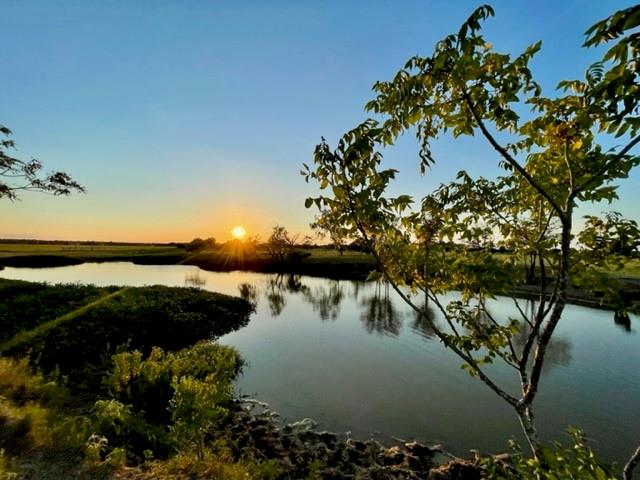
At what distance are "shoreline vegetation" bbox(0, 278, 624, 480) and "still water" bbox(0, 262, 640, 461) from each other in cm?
101

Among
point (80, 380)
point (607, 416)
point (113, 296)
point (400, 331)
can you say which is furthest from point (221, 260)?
point (607, 416)

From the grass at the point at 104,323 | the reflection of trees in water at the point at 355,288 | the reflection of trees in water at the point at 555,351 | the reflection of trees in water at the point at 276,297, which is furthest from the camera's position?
the reflection of trees in water at the point at 355,288

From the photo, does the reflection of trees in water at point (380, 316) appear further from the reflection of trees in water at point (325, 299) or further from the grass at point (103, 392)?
the grass at point (103, 392)

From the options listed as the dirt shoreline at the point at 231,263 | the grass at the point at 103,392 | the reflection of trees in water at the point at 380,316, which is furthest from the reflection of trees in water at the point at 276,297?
the dirt shoreline at the point at 231,263

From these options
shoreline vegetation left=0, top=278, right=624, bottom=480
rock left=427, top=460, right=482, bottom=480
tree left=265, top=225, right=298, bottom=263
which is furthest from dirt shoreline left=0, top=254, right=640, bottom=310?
rock left=427, top=460, right=482, bottom=480

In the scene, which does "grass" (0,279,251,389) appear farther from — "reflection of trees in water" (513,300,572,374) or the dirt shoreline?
the dirt shoreline

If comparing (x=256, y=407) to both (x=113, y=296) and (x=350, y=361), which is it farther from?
(x=113, y=296)

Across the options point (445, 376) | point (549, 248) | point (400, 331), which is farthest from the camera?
point (400, 331)

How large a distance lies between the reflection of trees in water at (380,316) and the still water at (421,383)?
0.23m

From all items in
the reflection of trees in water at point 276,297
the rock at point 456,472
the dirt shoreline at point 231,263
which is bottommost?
the rock at point 456,472

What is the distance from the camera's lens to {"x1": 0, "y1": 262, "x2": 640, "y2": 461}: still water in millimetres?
11672

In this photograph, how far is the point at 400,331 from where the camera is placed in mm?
24750

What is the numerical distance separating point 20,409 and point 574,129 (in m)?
12.0

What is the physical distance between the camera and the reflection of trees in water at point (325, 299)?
103 feet
